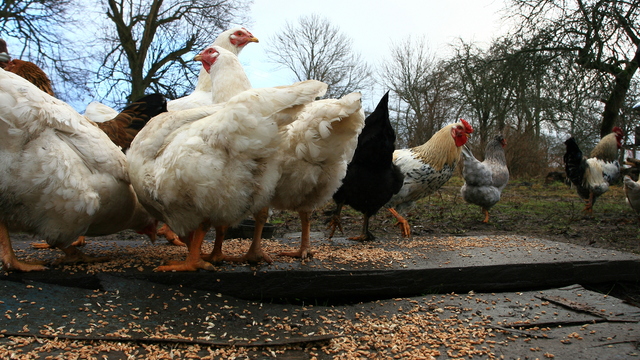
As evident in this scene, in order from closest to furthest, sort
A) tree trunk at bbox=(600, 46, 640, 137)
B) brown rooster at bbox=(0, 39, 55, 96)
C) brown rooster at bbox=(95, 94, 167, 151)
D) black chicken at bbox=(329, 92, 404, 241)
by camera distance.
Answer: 1. brown rooster at bbox=(0, 39, 55, 96)
2. brown rooster at bbox=(95, 94, 167, 151)
3. black chicken at bbox=(329, 92, 404, 241)
4. tree trunk at bbox=(600, 46, 640, 137)

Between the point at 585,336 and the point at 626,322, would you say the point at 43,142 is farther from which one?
the point at 626,322

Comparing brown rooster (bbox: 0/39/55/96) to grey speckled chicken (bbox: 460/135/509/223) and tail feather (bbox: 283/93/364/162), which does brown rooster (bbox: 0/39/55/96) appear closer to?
tail feather (bbox: 283/93/364/162)

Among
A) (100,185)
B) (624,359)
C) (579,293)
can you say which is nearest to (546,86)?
(579,293)

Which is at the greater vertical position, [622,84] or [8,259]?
[622,84]

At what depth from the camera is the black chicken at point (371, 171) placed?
416 cm

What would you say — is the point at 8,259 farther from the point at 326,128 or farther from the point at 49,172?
the point at 326,128

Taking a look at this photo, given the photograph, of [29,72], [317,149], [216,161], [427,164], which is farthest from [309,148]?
[427,164]

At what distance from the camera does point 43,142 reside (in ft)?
7.76

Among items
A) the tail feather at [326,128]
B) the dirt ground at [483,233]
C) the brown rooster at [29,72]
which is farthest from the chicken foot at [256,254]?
the brown rooster at [29,72]

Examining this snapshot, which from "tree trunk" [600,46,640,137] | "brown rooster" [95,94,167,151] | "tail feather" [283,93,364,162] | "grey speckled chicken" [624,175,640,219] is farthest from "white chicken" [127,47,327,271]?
"tree trunk" [600,46,640,137]

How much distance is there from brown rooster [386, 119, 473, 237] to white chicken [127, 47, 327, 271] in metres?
3.06

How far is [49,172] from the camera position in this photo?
90.5 inches

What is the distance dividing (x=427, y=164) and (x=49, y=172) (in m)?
4.40

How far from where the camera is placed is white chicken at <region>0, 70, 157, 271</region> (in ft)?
7.47
